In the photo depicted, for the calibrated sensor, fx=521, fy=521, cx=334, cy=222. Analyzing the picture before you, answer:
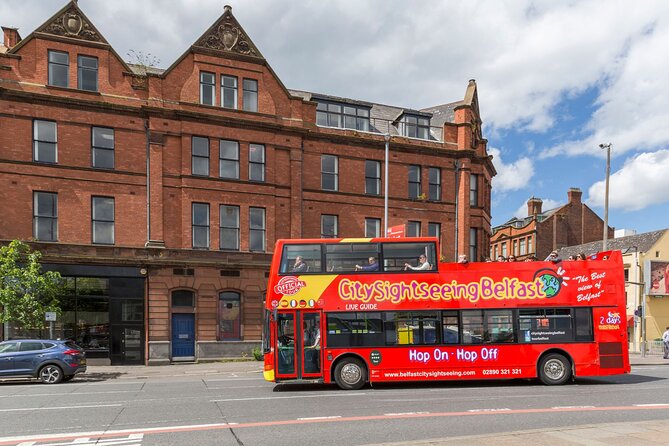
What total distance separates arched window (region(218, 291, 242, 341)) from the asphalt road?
30.9 feet

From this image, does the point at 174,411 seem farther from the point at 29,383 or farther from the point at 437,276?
the point at 29,383

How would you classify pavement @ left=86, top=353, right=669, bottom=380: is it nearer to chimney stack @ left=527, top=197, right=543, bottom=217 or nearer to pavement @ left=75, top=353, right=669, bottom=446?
pavement @ left=75, top=353, right=669, bottom=446

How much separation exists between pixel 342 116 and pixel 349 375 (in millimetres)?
18661

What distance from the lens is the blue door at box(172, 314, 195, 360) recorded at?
81.3ft

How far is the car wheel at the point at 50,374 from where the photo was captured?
684 inches

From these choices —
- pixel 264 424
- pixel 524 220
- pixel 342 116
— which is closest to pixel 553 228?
pixel 524 220

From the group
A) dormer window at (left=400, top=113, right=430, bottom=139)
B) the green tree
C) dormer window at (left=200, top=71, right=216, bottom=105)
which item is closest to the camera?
the green tree

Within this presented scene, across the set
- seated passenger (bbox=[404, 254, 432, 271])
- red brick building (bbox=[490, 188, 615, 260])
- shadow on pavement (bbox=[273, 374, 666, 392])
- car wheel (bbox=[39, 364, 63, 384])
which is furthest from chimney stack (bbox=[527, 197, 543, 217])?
car wheel (bbox=[39, 364, 63, 384])

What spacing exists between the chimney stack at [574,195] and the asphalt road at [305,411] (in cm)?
4177

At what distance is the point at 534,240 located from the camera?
52938 millimetres

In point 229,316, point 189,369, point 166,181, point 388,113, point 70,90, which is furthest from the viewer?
point 388,113

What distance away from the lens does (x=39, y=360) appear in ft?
56.9

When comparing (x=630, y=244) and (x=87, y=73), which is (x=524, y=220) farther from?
(x=87, y=73)

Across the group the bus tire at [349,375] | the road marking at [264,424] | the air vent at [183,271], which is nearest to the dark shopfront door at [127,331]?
the air vent at [183,271]
